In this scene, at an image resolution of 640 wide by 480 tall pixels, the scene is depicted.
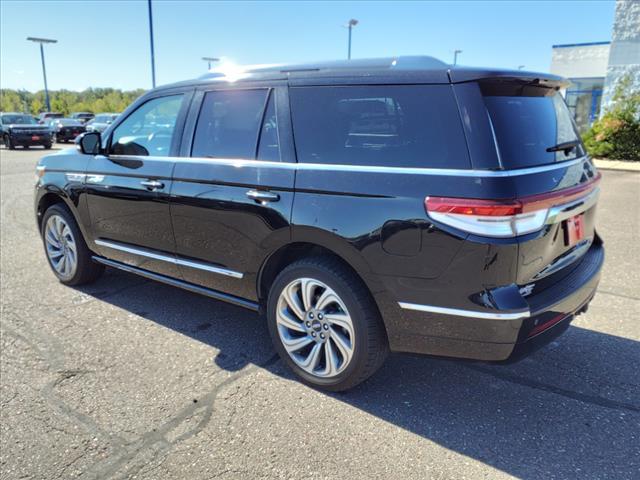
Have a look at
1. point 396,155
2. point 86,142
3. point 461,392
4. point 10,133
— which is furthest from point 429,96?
point 10,133

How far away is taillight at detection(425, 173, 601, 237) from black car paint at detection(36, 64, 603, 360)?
4cm

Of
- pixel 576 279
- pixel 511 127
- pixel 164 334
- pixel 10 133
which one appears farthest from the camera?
pixel 10 133

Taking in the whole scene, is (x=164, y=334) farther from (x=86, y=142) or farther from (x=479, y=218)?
(x=479, y=218)

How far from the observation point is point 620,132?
1680 centimetres

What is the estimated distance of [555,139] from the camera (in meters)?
2.88

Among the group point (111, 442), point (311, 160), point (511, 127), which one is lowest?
point (111, 442)

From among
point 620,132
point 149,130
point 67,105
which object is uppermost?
point 67,105

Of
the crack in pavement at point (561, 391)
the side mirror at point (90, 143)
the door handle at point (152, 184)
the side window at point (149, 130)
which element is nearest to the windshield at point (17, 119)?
the side mirror at point (90, 143)

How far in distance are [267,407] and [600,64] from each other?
29.1 m

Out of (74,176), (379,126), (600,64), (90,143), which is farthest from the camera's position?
(600,64)

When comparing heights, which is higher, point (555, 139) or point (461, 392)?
point (555, 139)

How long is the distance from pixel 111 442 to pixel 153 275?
1.70 metres

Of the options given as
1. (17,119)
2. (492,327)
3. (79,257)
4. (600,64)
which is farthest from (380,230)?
(17,119)

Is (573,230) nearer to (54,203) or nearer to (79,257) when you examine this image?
(79,257)
